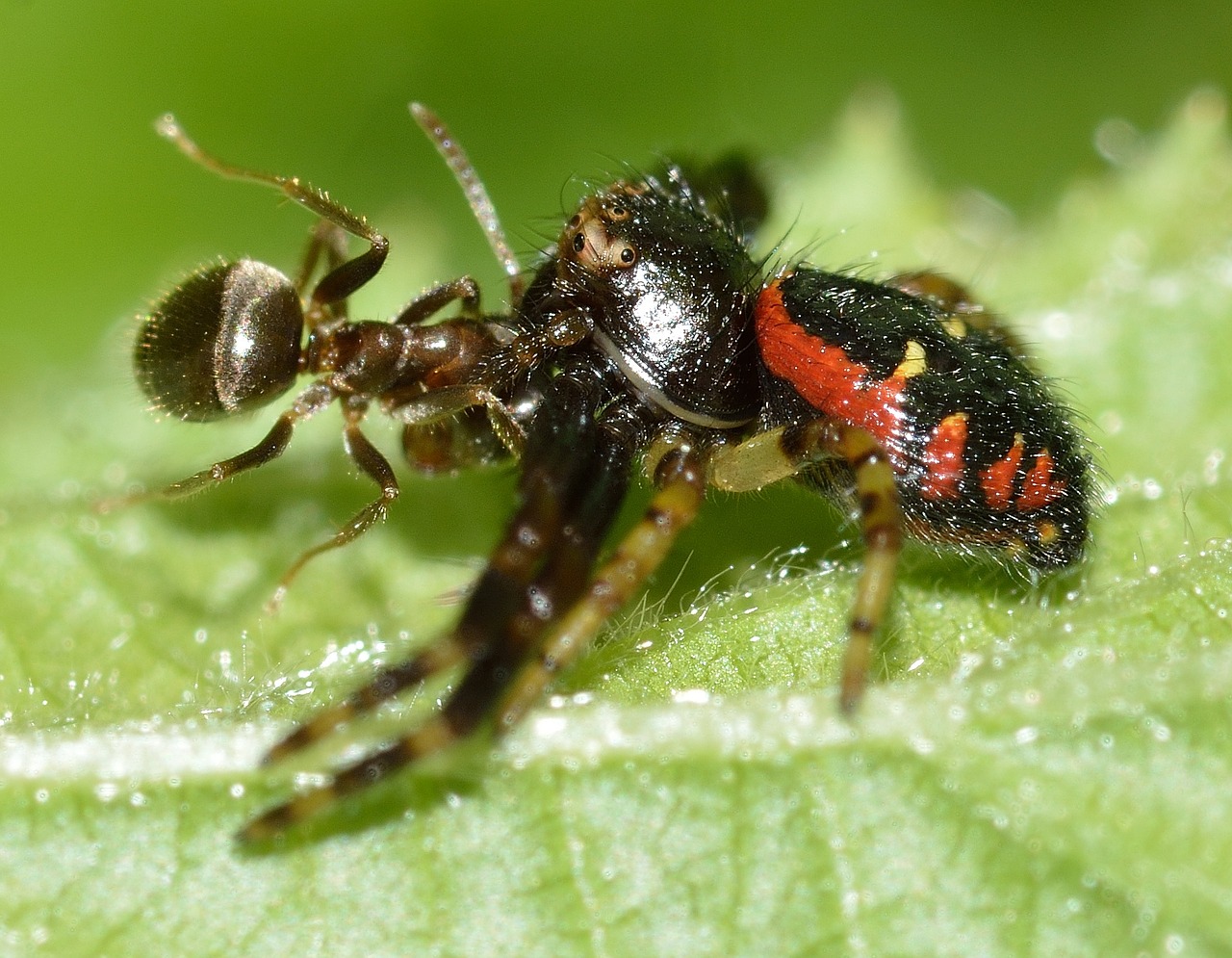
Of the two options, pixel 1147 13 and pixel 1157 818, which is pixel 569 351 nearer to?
pixel 1157 818

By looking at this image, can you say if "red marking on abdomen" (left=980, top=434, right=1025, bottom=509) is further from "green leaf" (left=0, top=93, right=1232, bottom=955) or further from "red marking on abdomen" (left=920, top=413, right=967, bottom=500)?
"green leaf" (left=0, top=93, right=1232, bottom=955)

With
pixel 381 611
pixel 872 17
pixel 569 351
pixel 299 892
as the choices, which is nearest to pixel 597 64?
pixel 872 17

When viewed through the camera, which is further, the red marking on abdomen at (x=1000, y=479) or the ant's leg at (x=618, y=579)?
the red marking on abdomen at (x=1000, y=479)

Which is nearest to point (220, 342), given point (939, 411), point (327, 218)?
point (327, 218)

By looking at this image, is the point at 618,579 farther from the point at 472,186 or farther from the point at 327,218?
the point at 472,186

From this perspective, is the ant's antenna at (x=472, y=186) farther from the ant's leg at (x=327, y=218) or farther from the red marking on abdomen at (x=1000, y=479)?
the red marking on abdomen at (x=1000, y=479)

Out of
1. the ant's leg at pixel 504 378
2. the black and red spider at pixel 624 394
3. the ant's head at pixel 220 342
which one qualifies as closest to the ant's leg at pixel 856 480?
the black and red spider at pixel 624 394
